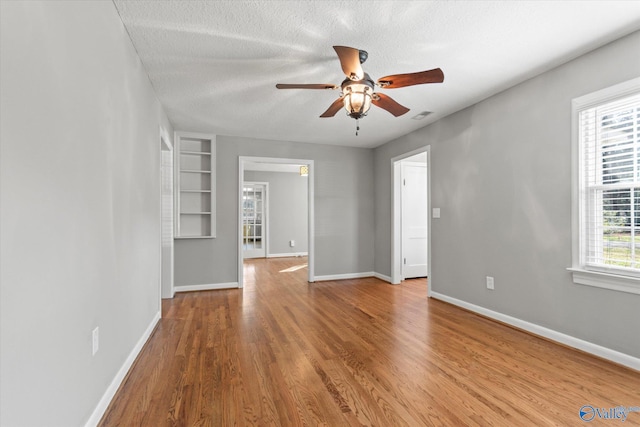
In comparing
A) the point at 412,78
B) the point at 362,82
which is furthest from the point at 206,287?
the point at 412,78

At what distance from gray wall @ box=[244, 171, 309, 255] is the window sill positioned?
691cm

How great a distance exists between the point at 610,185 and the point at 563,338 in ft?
4.37

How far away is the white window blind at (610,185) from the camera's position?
93.1 inches

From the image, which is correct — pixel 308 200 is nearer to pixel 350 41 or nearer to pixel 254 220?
pixel 350 41

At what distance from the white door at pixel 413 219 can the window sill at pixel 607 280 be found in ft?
9.57

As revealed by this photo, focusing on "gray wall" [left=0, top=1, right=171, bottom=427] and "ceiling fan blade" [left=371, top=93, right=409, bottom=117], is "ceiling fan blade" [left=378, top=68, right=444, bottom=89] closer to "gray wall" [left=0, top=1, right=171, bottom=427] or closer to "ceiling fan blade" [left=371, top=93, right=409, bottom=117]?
"ceiling fan blade" [left=371, top=93, right=409, bottom=117]

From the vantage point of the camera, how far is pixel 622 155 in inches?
95.7

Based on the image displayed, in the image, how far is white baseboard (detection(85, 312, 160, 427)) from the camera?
1684 millimetres

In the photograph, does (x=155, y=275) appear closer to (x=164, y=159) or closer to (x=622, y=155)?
(x=164, y=159)

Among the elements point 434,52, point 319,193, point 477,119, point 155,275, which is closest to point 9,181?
point 155,275

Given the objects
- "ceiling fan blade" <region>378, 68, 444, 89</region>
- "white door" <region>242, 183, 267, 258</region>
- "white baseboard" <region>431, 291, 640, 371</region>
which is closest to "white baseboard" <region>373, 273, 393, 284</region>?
"white baseboard" <region>431, 291, 640, 371</region>

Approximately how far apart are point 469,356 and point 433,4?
8.36 ft

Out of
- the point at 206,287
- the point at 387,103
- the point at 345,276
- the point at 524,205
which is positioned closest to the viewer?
the point at 387,103

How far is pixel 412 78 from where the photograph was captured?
2287mm
